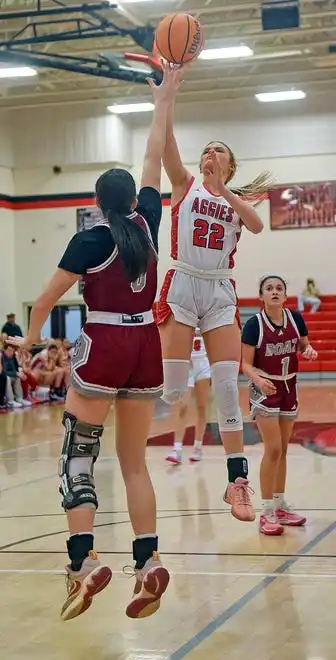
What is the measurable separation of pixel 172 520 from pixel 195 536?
53 cm

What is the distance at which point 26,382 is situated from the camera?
690 inches

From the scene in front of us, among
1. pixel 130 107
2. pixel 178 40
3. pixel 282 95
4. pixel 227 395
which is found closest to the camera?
pixel 178 40

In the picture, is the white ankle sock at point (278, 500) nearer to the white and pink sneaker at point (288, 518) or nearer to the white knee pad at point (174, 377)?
the white and pink sneaker at point (288, 518)

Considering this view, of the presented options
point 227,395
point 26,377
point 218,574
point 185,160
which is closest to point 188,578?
point 218,574

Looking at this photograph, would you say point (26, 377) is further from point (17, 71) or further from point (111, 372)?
point (111, 372)

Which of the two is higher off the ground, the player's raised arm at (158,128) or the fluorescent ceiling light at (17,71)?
the fluorescent ceiling light at (17,71)

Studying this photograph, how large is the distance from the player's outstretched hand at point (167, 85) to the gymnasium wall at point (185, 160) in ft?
65.3

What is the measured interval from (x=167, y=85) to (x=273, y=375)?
7.46ft

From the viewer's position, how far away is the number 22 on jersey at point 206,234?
5.12m

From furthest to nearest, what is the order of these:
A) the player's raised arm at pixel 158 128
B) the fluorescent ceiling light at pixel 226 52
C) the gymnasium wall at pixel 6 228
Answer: the gymnasium wall at pixel 6 228 < the fluorescent ceiling light at pixel 226 52 < the player's raised arm at pixel 158 128

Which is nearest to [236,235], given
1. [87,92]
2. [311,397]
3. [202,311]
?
[202,311]

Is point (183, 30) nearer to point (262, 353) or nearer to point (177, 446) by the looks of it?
point (262, 353)

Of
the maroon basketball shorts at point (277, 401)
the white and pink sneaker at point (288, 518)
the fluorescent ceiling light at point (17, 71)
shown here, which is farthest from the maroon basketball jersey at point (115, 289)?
Answer: the fluorescent ceiling light at point (17, 71)

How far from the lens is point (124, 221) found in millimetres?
3883
